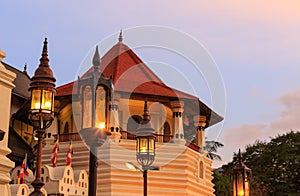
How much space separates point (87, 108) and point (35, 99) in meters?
0.80

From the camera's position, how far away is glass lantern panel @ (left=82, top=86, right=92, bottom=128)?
8.65m

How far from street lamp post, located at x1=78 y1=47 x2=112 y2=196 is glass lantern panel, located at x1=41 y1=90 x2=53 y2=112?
508mm

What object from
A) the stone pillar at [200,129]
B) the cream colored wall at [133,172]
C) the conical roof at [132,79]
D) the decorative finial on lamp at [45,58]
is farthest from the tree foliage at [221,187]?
the decorative finial on lamp at [45,58]

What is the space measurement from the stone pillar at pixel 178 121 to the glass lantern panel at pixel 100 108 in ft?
50.2

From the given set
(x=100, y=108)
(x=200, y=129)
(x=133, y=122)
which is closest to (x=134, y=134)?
(x=133, y=122)

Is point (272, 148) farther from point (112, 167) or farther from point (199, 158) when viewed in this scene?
point (112, 167)

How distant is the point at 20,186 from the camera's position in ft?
49.8

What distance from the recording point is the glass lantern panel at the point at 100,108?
8.70 metres

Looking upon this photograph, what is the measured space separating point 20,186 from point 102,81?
698 centimetres

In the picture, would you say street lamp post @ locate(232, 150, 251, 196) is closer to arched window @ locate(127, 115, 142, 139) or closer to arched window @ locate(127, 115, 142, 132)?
arched window @ locate(127, 115, 142, 139)

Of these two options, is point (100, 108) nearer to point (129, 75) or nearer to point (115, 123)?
point (115, 123)

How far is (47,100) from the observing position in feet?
29.0

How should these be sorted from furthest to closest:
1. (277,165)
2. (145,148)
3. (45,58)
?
(277,165)
(145,148)
(45,58)

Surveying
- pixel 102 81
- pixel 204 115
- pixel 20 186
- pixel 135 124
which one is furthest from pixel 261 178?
pixel 102 81
